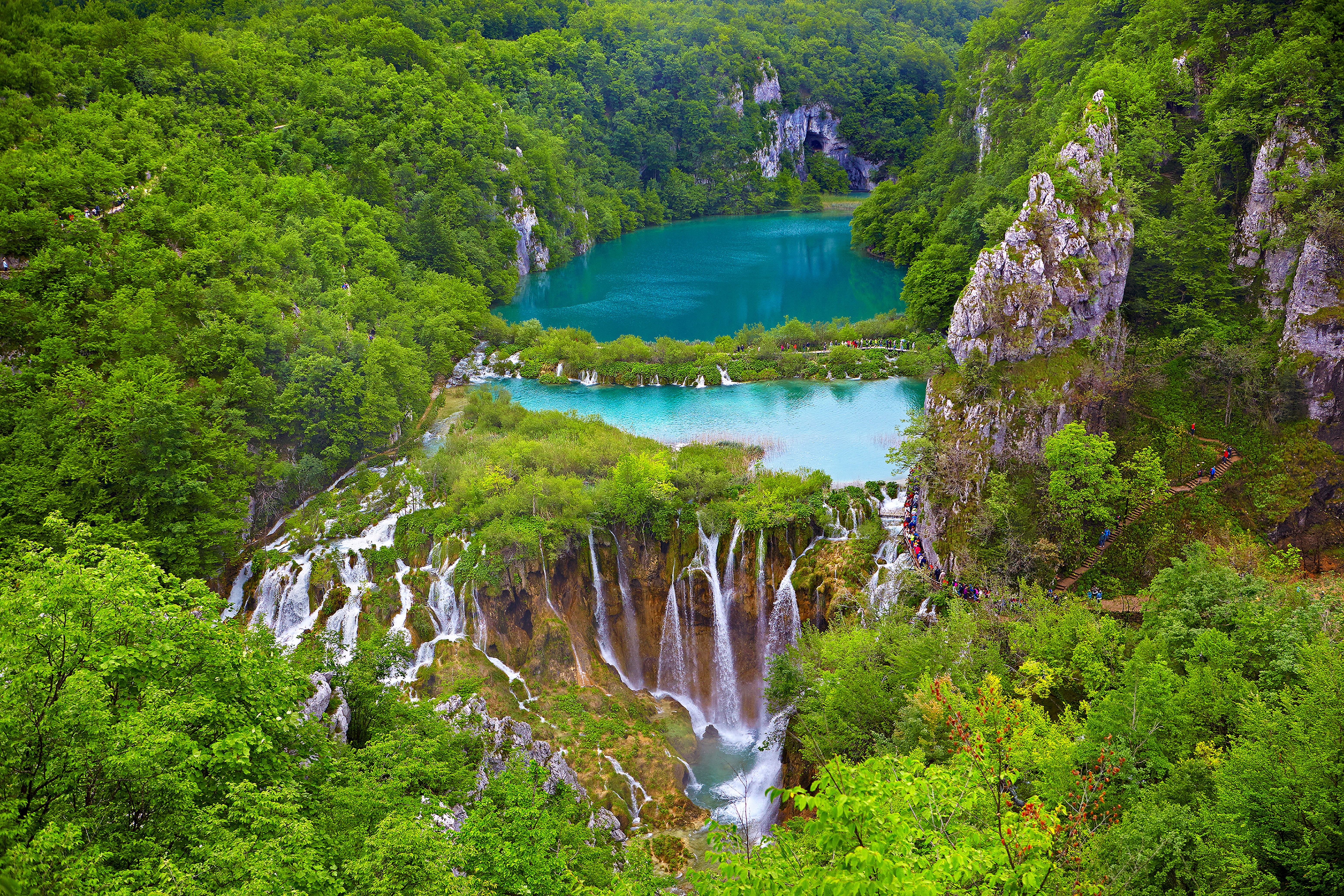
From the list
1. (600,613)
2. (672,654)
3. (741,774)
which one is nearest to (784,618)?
(672,654)

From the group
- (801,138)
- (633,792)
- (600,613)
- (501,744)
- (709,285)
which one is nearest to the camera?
(501,744)

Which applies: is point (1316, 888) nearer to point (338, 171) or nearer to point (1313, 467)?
point (1313, 467)

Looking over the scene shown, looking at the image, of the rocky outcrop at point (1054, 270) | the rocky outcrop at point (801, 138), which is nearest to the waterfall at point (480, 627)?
the rocky outcrop at point (1054, 270)

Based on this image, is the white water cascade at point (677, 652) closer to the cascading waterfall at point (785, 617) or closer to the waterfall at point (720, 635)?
the waterfall at point (720, 635)

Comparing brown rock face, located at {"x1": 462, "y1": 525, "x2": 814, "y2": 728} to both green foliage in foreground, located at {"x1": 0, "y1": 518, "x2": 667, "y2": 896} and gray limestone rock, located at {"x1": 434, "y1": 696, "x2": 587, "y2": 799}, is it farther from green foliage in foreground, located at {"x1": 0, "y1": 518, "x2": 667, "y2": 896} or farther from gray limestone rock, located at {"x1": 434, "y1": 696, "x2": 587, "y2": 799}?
green foliage in foreground, located at {"x1": 0, "y1": 518, "x2": 667, "y2": 896}

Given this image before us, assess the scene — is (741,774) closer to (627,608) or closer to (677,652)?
(677,652)
